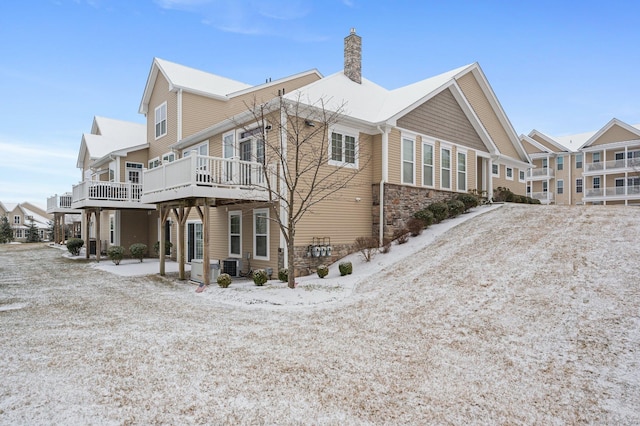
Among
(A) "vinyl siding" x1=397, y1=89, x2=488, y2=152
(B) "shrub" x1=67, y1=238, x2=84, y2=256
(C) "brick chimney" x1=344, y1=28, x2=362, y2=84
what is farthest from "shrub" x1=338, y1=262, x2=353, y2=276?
(B) "shrub" x1=67, y1=238, x2=84, y2=256

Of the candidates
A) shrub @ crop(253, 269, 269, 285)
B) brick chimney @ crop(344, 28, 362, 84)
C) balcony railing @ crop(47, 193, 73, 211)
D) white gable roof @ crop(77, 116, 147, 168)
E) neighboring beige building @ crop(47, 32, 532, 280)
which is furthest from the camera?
balcony railing @ crop(47, 193, 73, 211)

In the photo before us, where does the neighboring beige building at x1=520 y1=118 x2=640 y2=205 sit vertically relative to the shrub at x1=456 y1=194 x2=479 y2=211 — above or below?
above

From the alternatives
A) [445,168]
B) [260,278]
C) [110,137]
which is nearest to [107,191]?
[110,137]

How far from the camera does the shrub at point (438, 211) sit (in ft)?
55.7

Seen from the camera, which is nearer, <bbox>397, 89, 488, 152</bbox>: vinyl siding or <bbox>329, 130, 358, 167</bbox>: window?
<bbox>329, 130, 358, 167</bbox>: window

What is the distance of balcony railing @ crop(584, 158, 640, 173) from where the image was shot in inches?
1411

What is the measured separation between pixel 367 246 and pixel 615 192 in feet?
115

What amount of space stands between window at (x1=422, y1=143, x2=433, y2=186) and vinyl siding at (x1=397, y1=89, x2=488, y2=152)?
68 cm

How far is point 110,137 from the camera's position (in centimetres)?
2983

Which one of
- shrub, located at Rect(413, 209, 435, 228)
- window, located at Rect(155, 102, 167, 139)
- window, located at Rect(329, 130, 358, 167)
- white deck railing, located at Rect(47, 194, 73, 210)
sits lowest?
shrub, located at Rect(413, 209, 435, 228)

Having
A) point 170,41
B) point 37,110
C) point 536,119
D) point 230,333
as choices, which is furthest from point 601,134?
point 37,110

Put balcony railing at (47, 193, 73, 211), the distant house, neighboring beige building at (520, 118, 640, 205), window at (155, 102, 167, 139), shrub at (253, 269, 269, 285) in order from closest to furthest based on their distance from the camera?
1. shrub at (253, 269, 269, 285)
2. window at (155, 102, 167, 139)
3. balcony railing at (47, 193, 73, 211)
4. neighboring beige building at (520, 118, 640, 205)
5. the distant house

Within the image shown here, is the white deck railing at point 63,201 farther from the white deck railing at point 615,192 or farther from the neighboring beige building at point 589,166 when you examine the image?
the white deck railing at point 615,192

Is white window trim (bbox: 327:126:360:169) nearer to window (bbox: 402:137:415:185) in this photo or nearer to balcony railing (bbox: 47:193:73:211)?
window (bbox: 402:137:415:185)
